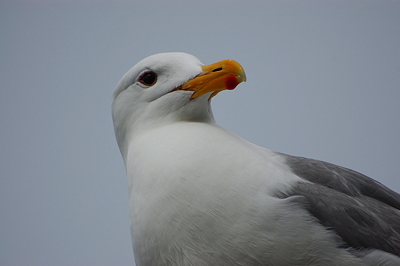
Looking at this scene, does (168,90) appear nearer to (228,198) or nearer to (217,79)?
(217,79)

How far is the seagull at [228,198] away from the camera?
0.95 metres

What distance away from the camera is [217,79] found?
3.86ft

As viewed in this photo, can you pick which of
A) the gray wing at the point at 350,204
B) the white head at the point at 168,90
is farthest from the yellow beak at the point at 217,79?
the gray wing at the point at 350,204

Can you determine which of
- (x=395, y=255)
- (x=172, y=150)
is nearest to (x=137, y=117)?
(x=172, y=150)

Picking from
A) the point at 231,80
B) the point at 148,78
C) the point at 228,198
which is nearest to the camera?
the point at 228,198

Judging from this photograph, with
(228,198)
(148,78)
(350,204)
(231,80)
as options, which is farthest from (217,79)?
(350,204)

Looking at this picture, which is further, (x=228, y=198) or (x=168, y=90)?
(x=168, y=90)

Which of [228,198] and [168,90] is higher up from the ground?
[168,90]

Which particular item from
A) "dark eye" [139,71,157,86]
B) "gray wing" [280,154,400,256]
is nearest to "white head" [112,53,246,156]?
→ "dark eye" [139,71,157,86]

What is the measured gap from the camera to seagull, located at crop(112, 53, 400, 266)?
0.95m

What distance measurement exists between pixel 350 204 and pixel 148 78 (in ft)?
2.48

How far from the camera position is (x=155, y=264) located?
1.02 meters

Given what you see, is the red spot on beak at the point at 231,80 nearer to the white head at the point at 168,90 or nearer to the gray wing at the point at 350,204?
the white head at the point at 168,90

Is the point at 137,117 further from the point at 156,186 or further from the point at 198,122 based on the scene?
the point at 156,186
